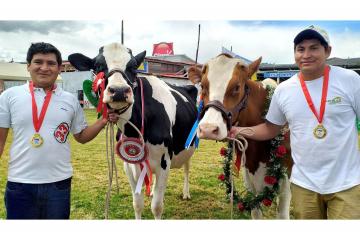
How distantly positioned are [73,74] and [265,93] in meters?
2.22

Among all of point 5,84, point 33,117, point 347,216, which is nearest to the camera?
point 347,216

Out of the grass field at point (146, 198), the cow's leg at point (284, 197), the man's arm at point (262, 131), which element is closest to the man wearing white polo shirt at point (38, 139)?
the grass field at point (146, 198)

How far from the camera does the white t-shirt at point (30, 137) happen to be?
96.4 inches

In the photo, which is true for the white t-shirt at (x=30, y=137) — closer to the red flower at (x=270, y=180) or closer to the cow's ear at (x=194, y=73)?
the cow's ear at (x=194, y=73)

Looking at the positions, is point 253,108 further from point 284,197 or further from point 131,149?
point 131,149

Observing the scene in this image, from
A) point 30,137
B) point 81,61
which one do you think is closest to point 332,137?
point 30,137

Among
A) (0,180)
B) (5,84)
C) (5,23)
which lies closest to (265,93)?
(5,23)

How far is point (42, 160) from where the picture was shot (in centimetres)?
A: 247

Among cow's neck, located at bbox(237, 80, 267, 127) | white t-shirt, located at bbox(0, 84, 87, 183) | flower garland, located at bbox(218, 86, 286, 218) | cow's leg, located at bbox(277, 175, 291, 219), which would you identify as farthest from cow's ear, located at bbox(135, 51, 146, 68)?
cow's leg, located at bbox(277, 175, 291, 219)

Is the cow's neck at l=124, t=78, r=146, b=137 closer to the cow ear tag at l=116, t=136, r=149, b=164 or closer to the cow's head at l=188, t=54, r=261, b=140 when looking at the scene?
the cow ear tag at l=116, t=136, r=149, b=164

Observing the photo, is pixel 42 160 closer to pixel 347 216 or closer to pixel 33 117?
pixel 33 117

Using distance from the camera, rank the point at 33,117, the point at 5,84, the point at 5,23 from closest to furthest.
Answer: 1. the point at 33,117
2. the point at 5,23
3. the point at 5,84

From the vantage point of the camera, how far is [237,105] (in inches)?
103

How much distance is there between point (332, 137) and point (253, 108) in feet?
2.84
